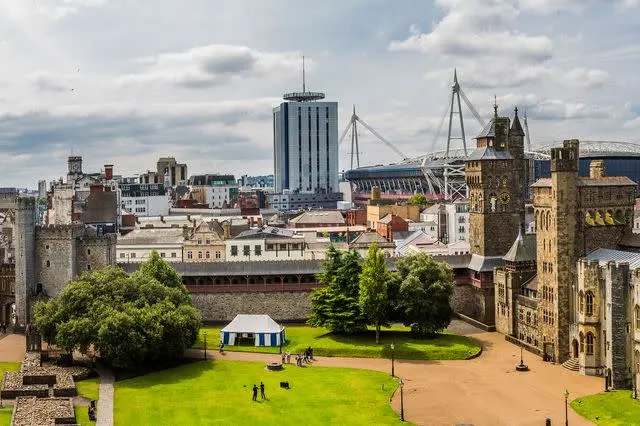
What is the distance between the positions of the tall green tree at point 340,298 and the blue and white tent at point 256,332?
13.1ft

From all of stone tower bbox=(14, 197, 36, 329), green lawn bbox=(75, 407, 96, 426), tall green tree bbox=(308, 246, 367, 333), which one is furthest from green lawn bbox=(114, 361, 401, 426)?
stone tower bbox=(14, 197, 36, 329)

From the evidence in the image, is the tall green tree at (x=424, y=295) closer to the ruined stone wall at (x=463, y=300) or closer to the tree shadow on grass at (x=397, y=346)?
the tree shadow on grass at (x=397, y=346)

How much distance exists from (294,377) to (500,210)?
115ft

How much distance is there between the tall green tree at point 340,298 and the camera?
72500 millimetres

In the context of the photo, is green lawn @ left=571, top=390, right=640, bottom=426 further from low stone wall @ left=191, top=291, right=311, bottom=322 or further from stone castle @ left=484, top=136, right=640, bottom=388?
low stone wall @ left=191, top=291, right=311, bottom=322

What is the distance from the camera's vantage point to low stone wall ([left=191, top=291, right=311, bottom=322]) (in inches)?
3270

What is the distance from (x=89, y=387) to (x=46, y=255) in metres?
25.3

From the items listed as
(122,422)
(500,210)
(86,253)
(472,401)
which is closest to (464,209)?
(500,210)

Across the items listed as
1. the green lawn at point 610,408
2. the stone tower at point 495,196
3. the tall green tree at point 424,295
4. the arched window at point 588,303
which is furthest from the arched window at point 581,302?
the stone tower at point 495,196

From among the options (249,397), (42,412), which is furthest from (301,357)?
(42,412)

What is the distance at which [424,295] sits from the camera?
238 feet

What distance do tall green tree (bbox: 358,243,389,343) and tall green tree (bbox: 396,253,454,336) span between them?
2.19m

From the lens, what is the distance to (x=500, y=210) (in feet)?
282

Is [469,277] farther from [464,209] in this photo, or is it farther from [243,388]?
[464,209]
